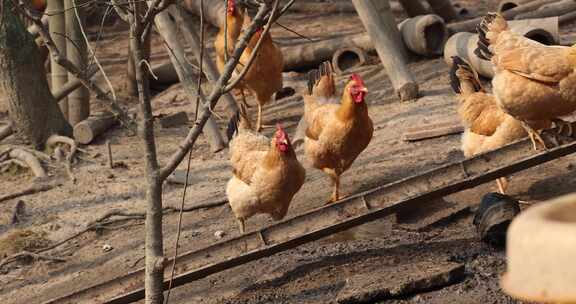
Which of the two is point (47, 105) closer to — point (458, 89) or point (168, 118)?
point (168, 118)

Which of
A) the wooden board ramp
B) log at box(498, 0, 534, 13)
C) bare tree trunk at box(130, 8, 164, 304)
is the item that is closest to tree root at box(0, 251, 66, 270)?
the wooden board ramp

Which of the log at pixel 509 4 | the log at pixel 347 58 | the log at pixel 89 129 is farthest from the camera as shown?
the log at pixel 509 4

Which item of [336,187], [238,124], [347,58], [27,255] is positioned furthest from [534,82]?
[347,58]

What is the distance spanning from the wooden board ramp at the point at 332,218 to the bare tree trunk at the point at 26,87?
4.54 meters

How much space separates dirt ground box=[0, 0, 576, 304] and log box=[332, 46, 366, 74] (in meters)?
0.20

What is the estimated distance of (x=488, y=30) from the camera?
21.0 ft

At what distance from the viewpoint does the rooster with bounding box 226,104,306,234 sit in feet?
20.1

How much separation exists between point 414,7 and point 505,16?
3.71 feet

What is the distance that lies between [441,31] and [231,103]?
2.88 meters

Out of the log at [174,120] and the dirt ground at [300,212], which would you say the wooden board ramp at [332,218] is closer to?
the dirt ground at [300,212]

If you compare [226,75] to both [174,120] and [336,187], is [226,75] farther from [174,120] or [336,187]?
[174,120]

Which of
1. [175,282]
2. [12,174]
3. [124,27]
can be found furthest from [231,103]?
[124,27]

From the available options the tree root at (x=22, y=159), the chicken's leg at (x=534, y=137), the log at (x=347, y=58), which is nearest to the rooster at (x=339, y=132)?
the chicken's leg at (x=534, y=137)

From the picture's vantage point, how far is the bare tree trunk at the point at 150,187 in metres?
A: 3.88
